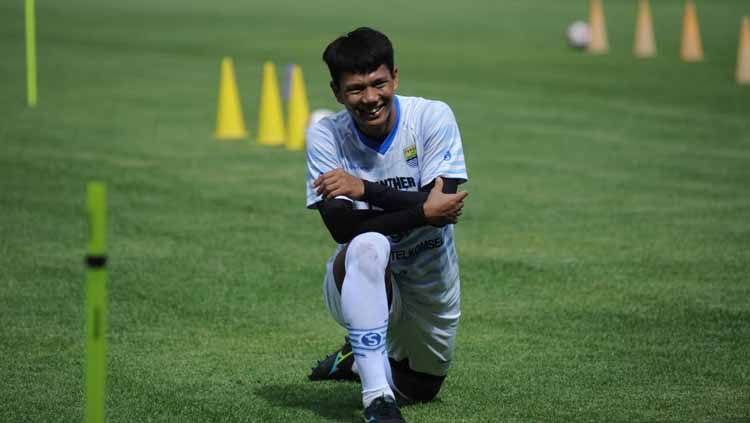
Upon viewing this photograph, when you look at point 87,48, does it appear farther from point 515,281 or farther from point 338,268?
point 338,268

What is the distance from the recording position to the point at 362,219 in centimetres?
622

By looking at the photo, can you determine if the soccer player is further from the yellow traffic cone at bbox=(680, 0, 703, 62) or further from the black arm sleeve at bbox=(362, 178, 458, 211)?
the yellow traffic cone at bbox=(680, 0, 703, 62)

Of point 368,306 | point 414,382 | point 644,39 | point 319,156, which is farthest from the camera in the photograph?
point 644,39

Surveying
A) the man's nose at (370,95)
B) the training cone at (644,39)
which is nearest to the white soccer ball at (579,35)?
the training cone at (644,39)

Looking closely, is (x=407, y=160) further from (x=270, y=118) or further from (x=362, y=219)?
(x=270, y=118)

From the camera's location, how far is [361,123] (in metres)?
6.31

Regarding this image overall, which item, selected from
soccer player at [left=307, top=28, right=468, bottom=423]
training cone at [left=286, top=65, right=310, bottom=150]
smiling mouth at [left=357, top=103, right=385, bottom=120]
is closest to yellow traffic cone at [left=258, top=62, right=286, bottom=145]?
training cone at [left=286, top=65, right=310, bottom=150]

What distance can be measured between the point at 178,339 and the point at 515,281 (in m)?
2.66

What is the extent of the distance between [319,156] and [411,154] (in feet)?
1.45

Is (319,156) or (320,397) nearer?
(319,156)

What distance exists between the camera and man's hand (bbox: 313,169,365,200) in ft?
20.0

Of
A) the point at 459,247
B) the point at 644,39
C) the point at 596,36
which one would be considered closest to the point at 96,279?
the point at 459,247

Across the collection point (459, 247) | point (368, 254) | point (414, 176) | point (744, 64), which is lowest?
point (459, 247)

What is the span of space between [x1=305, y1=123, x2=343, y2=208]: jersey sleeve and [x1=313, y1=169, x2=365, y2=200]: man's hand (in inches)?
6.4
